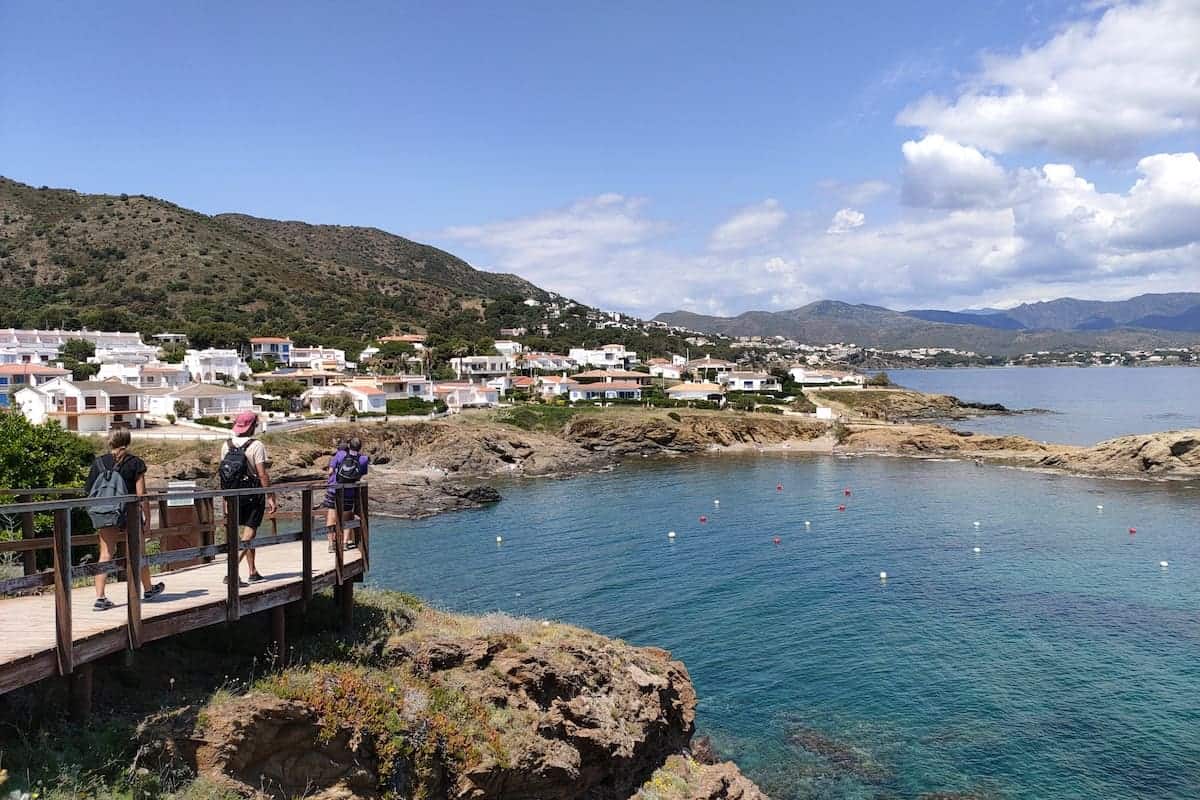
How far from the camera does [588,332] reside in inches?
7283

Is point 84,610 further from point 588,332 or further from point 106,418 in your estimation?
point 588,332

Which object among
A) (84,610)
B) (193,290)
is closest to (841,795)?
(84,610)

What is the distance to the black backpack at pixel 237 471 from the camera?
383 inches

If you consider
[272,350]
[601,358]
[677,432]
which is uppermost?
[272,350]

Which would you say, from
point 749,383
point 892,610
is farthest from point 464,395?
point 892,610

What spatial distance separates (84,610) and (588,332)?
178 meters

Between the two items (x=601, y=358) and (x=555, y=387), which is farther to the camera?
(x=601, y=358)

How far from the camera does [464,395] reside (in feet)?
300

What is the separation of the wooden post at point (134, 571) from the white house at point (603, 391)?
9381cm

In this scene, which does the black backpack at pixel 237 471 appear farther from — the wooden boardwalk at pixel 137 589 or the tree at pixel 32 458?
the tree at pixel 32 458

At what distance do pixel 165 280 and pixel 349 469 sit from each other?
139 metres

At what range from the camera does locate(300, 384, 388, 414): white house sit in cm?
8050

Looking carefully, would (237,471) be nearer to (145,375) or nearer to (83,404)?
(83,404)

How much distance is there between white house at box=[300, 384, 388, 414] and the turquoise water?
33696 millimetres
